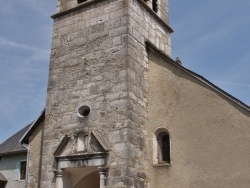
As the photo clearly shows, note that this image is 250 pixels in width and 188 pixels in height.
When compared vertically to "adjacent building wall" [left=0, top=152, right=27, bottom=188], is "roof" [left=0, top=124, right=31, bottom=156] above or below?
above

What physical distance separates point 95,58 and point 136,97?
4.90 feet

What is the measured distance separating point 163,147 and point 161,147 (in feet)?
0.17

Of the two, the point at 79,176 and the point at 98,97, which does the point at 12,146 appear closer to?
the point at 79,176

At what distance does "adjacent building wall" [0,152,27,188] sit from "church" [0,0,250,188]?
6121mm

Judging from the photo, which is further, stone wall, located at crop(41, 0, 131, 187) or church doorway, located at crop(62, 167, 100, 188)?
church doorway, located at crop(62, 167, 100, 188)

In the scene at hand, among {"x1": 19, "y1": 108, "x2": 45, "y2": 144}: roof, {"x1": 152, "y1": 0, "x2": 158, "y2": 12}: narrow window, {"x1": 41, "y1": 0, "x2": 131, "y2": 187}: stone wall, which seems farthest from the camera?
{"x1": 152, "y1": 0, "x2": 158, "y2": 12}: narrow window


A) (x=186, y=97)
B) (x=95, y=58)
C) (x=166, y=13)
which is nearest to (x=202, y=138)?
(x=186, y=97)

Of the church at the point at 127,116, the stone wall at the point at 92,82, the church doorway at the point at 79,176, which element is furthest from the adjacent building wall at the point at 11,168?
the stone wall at the point at 92,82

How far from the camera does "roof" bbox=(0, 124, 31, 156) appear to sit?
16.0 metres

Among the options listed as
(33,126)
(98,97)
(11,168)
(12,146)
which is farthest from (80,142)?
(12,146)

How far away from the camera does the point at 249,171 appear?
7223 mm

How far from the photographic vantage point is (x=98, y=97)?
871 cm

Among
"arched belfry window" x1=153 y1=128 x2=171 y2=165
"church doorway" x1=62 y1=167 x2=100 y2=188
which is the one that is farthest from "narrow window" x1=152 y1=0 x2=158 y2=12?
"church doorway" x1=62 y1=167 x2=100 y2=188

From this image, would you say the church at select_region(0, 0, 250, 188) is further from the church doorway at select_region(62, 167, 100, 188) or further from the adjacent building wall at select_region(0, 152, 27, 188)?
the adjacent building wall at select_region(0, 152, 27, 188)
